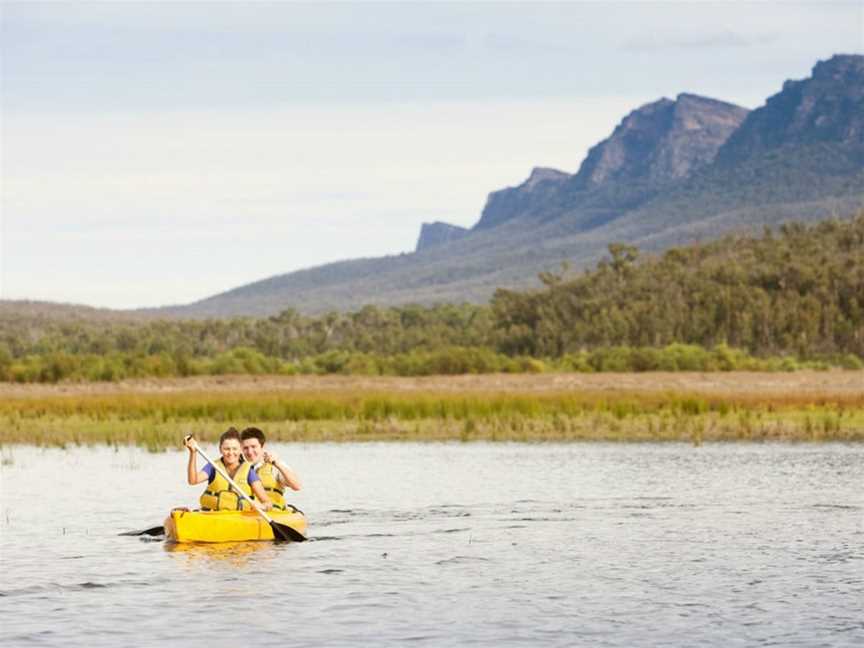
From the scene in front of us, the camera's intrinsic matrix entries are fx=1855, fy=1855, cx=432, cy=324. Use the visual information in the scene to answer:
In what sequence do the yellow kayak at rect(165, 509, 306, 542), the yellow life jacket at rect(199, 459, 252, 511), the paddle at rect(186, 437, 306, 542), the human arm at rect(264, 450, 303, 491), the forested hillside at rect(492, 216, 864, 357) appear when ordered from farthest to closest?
the forested hillside at rect(492, 216, 864, 357), the yellow life jacket at rect(199, 459, 252, 511), the human arm at rect(264, 450, 303, 491), the paddle at rect(186, 437, 306, 542), the yellow kayak at rect(165, 509, 306, 542)

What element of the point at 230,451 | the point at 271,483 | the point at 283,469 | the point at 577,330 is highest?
the point at 577,330

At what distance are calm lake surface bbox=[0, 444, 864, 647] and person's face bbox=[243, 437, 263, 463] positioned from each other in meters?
1.40

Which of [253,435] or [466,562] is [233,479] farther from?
[466,562]

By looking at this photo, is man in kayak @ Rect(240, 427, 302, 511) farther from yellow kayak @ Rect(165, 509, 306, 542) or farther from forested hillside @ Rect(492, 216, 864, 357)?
forested hillside @ Rect(492, 216, 864, 357)

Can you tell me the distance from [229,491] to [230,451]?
0.61 meters

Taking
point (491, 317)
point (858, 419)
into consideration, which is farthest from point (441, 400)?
point (491, 317)

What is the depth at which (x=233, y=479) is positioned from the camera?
2542cm

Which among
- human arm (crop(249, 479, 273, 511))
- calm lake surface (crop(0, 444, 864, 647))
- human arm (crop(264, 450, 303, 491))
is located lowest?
calm lake surface (crop(0, 444, 864, 647))

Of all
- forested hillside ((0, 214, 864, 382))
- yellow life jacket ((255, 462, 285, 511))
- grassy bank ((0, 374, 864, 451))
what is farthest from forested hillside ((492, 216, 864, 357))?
yellow life jacket ((255, 462, 285, 511))

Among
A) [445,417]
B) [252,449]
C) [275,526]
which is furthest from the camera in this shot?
[445,417]

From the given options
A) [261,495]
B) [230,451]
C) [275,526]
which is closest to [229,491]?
[261,495]

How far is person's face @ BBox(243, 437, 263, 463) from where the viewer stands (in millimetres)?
25684

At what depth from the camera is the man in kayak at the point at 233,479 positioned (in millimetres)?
25297

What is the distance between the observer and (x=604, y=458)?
→ 40.8m
